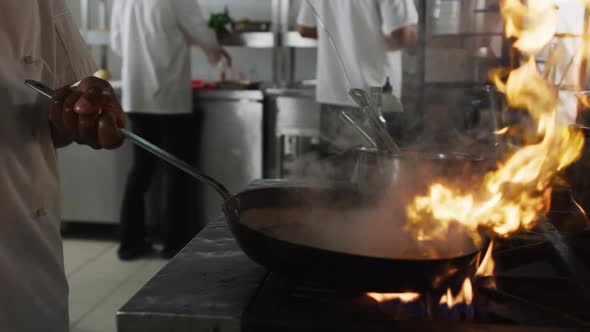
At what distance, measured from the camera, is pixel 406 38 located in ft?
4.00

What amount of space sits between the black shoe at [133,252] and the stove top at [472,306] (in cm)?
229

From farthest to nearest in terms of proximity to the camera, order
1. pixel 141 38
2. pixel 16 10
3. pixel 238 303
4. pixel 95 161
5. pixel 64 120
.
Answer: pixel 95 161, pixel 141 38, pixel 16 10, pixel 64 120, pixel 238 303

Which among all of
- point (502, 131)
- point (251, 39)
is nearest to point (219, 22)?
point (251, 39)

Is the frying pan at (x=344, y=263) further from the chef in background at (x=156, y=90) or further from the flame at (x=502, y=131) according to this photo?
the chef in background at (x=156, y=90)

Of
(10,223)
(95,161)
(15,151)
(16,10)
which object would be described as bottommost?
(95,161)

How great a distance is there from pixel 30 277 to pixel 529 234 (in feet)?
2.59

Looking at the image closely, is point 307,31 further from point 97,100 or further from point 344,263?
point 344,263

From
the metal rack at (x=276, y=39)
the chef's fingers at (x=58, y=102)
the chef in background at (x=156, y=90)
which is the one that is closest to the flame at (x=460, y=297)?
the chef's fingers at (x=58, y=102)

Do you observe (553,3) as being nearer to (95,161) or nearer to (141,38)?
(141,38)

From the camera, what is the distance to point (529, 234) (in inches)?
33.7

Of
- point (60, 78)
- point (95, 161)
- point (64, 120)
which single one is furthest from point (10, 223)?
point (95, 161)

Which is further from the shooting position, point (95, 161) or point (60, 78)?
point (95, 161)

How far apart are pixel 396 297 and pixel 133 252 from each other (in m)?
2.40

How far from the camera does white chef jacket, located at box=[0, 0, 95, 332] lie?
88cm
